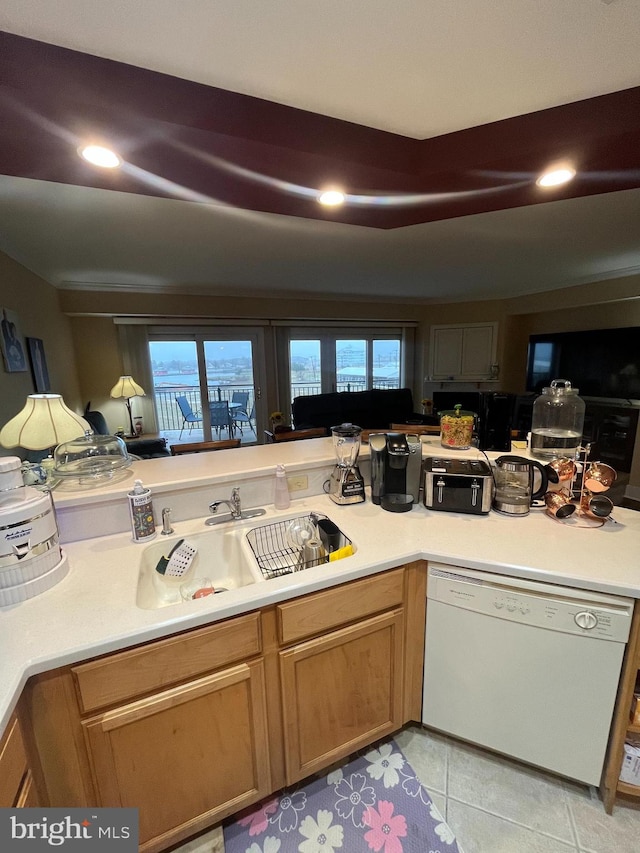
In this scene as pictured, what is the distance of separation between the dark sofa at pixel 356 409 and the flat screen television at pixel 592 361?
171 cm

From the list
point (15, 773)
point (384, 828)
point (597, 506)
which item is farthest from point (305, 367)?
point (15, 773)

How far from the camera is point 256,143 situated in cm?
121

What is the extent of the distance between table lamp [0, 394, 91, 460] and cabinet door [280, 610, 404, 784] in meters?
1.31

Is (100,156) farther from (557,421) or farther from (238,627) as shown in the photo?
(557,421)

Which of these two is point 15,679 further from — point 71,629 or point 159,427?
point 159,427

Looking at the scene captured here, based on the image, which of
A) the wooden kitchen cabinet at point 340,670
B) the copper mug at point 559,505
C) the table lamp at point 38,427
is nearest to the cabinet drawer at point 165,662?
the wooden kitchen cabinet at point 340,670

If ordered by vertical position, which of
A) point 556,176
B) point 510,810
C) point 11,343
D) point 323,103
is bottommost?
point 510,810

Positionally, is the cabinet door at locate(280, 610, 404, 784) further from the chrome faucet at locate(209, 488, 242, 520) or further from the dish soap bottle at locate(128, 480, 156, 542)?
the dish soap bottle at locate(128, 480, 156, 542)

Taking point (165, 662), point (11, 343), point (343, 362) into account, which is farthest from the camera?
point (343, 362)

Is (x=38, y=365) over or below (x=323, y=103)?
below

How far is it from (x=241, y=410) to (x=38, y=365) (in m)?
2.71

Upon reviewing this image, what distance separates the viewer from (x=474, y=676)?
1241 mm

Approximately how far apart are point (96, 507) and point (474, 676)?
1.50 m

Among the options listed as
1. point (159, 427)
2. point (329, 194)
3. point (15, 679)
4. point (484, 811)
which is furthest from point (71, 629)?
point (159, 427)
